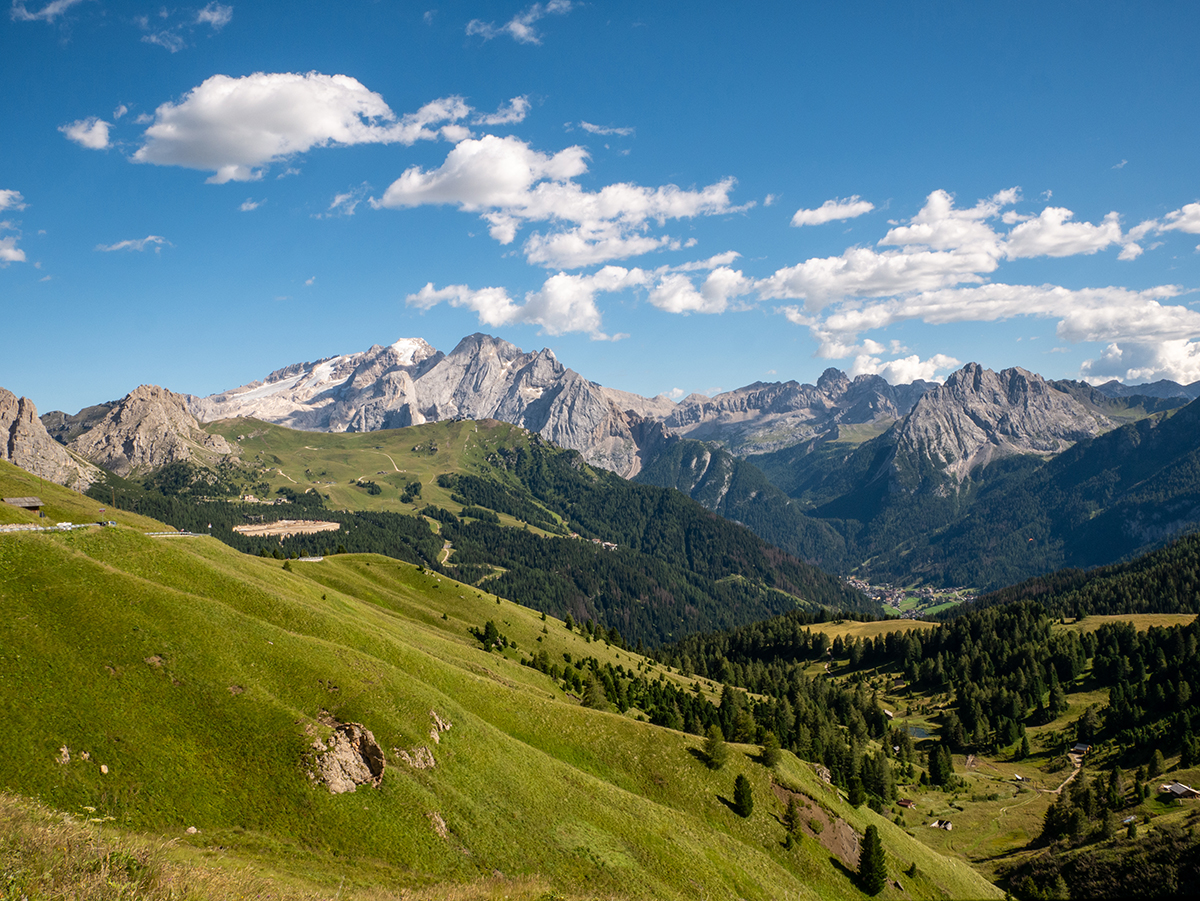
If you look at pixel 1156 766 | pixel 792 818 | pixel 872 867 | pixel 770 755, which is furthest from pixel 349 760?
pixel 1156 766

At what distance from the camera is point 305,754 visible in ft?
170

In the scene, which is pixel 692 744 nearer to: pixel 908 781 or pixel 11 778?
pixel 11 778

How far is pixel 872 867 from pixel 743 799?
17.5 meters

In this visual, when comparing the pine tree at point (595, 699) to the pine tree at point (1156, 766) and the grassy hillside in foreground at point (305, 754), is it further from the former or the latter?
the pine tree at point (1156, 766)

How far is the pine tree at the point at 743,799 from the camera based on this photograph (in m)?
77.7

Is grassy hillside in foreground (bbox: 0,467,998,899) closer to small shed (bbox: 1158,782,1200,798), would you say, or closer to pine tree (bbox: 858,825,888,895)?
pine tree (bbox: 858,825,888,895)

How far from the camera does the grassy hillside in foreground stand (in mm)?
43938

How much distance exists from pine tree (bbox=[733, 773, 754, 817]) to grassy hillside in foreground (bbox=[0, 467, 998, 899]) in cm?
126

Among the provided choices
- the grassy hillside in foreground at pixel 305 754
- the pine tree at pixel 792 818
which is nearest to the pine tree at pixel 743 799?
the grassy hillside in foreground at pixel 305 754

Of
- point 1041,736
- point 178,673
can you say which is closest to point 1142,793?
point 1041,736

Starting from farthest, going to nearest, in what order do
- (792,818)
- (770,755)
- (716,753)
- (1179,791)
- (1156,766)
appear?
1. (1156,766)
2. (1179,791)
3. (770,755)
4. (716,753)
5. (792,818)

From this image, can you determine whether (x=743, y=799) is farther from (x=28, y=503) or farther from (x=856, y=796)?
(x=28, y=503)

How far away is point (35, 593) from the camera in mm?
57000

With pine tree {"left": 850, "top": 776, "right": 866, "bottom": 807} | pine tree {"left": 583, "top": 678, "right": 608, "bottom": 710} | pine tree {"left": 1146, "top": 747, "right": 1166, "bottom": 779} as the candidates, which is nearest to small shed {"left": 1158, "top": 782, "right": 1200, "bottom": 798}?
pine tree {"left": 1146, "top": 747, "right": 1166, "bottom": 779}
